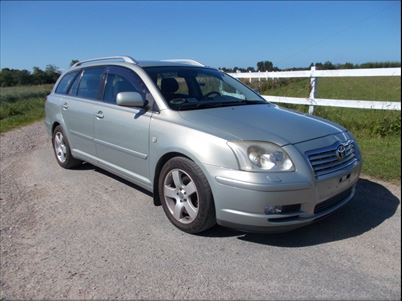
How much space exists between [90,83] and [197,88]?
67.9 inches

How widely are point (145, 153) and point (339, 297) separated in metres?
2.43

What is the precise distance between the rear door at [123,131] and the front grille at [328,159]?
179 cm

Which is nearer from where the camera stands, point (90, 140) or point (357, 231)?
point (357, 231)

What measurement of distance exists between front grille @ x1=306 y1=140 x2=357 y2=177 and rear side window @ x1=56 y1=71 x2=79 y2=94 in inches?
167

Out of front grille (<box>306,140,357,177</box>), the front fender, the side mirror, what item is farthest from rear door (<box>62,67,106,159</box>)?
front grille (<box>306,140,357,177</box>)

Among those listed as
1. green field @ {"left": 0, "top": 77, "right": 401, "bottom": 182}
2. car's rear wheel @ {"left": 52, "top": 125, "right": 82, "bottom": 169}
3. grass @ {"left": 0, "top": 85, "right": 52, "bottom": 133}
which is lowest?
grass @ {"left": 0, "top": 85, "right": 52, "bottom": 133}

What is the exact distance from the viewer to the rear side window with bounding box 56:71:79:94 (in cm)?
631

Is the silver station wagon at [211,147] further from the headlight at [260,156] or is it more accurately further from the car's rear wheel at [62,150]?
the car's rear wheel at [62,150]

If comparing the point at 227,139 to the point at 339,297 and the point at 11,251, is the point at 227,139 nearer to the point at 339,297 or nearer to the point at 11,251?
the point at 339,297

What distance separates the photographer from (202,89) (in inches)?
194

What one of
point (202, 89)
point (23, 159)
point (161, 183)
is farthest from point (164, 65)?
point (23, 159)

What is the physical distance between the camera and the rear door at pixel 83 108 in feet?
17.6

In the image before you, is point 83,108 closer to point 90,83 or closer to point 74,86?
point 90,83

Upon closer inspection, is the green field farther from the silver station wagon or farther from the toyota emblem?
the silver station wagon
